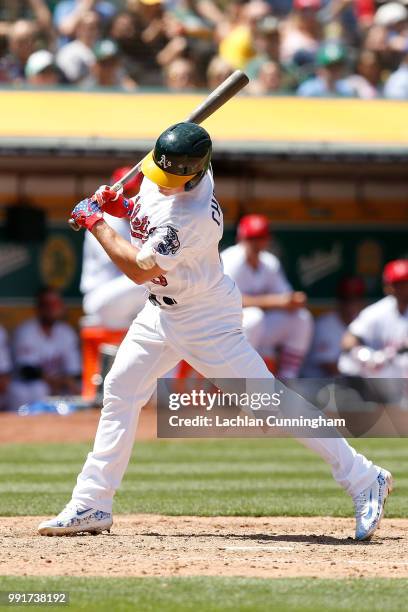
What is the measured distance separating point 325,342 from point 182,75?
2.82 metres

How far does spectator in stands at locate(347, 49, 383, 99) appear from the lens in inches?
519

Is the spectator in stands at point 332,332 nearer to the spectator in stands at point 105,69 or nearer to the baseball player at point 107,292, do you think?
the baseball player at point 107,292

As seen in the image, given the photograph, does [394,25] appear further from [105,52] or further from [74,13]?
[105,52]

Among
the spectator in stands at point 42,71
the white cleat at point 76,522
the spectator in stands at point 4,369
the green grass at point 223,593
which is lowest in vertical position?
the green grass at point 223,593

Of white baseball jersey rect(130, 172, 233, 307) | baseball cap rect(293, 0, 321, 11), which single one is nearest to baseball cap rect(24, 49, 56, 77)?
baseball cap rect(293, 0, 321, 11)

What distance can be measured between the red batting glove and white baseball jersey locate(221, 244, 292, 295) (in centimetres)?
565

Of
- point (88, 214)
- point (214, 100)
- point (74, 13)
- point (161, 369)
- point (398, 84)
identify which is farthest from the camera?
point (398, 84)

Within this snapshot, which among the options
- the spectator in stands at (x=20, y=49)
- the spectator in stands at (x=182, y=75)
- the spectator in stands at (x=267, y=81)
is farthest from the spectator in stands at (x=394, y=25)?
the spectator in stands at (x=20, y=49)

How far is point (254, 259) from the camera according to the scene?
11109 millimetres

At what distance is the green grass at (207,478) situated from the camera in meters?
6.61

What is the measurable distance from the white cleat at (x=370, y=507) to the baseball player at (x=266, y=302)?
204 inches

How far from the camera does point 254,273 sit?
36.6 ft

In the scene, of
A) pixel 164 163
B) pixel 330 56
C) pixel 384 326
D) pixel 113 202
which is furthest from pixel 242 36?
pixel 164 163

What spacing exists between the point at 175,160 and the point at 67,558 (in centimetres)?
159
